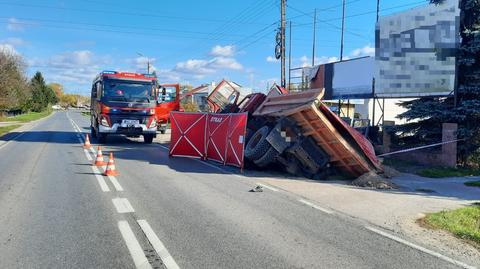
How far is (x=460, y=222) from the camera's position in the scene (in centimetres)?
682

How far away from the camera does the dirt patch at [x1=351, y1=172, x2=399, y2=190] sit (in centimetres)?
1015

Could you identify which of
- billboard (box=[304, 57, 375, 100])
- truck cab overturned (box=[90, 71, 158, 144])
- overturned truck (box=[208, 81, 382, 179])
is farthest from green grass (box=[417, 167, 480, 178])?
truck cab overturned (box=[90, 71, 158, 144])

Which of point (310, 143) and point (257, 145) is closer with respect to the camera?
point (310, 143)

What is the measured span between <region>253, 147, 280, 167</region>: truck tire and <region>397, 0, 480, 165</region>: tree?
5.72m

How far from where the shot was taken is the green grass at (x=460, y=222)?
6109mm

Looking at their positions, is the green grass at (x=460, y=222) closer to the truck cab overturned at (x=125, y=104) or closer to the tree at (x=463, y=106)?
the tree at (x=463, y=106)

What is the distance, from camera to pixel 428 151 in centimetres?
1397

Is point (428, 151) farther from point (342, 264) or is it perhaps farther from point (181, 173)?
point (342, 264)

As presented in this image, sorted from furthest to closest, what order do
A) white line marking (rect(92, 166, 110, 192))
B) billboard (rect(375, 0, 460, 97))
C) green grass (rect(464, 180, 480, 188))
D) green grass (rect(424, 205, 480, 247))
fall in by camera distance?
1. billboard (rect(375, 0, 460, 97))
2. green grass (rect(464, 180, 480, 188))
3. white line marking (rect(92, 166, 110, 192))
4. green grass (rect(424, 205, 480, 247))

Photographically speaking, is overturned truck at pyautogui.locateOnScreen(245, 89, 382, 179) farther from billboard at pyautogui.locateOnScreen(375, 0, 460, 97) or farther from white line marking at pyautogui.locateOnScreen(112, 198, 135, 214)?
billboard at pyautogui.locateOnScreen(375, 0, 460, 97)

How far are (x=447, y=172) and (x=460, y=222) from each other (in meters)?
6.18

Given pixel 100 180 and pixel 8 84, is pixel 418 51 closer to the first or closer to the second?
pixel 100 180

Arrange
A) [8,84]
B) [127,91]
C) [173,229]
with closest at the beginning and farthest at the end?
[173,229]
[127,91]
[8,84]

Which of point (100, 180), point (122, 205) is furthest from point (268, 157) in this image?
point (122, 205)
